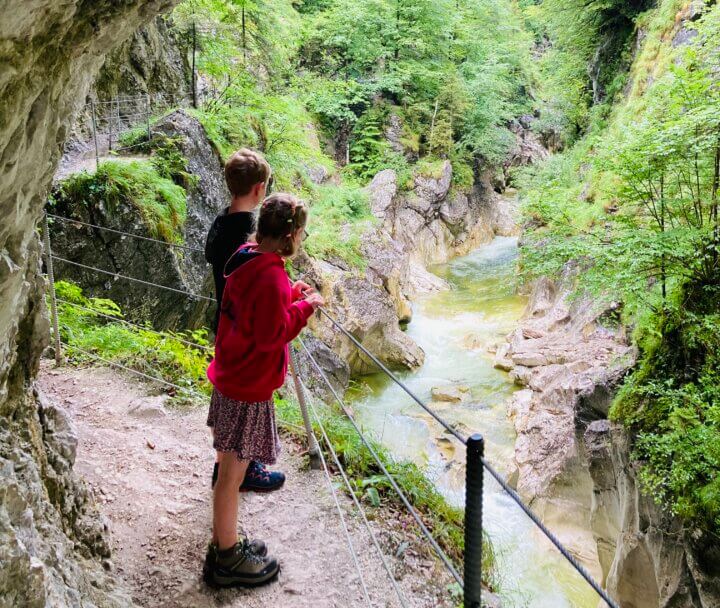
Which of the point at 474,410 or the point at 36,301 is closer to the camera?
the point at 36,301

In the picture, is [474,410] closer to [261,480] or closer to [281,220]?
[261,480]

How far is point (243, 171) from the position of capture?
2604 mm

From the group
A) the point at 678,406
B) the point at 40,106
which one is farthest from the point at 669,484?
the point at 40,106

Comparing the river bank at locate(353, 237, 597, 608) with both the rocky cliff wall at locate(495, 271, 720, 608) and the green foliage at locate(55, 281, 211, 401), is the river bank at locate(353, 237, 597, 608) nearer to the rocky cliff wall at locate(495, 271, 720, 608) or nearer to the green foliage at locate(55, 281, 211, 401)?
the rocky cliff wall at locate(495, 271, 720, 608)

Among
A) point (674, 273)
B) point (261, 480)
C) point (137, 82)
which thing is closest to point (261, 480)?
point (261, 480)

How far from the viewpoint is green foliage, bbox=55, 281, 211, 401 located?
510cm

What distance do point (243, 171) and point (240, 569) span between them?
6.58 feet

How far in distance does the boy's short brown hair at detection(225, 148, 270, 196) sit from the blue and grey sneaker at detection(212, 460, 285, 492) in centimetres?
183

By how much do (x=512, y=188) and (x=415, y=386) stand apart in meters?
20.3

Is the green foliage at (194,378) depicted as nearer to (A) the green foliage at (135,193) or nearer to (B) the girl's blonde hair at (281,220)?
(A) the green foliage at (135,193)

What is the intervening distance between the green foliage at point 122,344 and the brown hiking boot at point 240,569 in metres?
2.36

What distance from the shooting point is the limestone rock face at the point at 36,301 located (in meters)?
1.48

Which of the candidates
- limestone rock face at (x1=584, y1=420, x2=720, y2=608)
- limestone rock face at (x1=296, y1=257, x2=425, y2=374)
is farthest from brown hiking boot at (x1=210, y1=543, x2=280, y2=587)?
limestone rock face at (x1=296, y1=257, x2=425, y2=374)

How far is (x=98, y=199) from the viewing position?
5781mm
